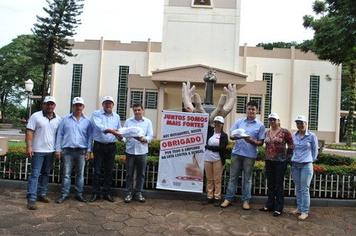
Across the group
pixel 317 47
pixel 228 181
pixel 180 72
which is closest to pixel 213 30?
pixel 180 72

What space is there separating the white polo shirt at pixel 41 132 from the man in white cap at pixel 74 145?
0.16 m

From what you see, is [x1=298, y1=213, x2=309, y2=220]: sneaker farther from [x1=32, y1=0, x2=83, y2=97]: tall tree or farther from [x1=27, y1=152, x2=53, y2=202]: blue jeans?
[x1=32, y1=0, x2=83, y2=97]: tall tree

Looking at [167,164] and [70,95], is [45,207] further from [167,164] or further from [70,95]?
[70,95]

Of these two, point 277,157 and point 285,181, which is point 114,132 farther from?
point 285,181

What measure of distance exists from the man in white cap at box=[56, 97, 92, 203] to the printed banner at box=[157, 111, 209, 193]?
131 centimetres

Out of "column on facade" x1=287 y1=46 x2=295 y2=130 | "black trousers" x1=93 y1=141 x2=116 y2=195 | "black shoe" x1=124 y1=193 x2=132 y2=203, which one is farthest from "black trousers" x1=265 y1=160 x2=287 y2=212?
"column on facade" x1=287 y1=46 x2=295 y2=130

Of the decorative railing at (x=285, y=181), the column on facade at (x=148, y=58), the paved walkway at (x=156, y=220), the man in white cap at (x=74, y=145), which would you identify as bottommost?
the paved walkway at (x=156, y=220)

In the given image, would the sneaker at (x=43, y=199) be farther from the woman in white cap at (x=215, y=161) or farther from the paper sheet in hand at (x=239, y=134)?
the paper sheet in hand at (x=239, y=134)

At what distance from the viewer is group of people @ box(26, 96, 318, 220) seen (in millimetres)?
6008

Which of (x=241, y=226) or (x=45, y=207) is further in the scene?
(x=45, y=207)

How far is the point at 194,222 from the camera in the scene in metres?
5.55

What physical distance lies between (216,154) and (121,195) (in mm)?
1835

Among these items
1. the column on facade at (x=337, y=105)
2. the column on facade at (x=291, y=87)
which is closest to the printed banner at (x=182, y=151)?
the column on facade at (x=291, y=87)

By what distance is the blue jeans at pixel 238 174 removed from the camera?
6266 millimetres
